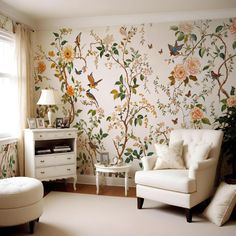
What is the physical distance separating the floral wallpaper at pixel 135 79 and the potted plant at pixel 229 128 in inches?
1.2

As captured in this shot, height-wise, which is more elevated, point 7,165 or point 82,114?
point 82,114

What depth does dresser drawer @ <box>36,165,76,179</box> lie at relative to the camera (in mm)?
4215

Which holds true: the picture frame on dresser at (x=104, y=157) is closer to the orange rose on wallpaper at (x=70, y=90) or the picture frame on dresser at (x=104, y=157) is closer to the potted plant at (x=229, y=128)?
the orange rose on wallpaper at (x=70, y=90)

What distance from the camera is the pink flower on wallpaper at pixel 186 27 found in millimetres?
4332

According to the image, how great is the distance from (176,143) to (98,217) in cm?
135

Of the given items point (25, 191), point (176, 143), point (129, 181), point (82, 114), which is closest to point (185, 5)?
point (176, 143)

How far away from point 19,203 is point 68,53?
270cm

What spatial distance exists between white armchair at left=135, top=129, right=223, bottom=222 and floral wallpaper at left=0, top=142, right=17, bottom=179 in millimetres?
1830

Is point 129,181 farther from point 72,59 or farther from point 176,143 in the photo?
point 72,59

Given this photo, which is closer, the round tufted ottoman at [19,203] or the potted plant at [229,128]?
the round tufted ottoman at [19,203]

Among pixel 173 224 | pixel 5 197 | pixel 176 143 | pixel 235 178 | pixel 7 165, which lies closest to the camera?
pixel 5 197

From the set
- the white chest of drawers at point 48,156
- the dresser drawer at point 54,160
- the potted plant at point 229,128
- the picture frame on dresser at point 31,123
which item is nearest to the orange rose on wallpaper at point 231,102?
the potted plant at point 229,128

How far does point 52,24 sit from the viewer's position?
16.0ft

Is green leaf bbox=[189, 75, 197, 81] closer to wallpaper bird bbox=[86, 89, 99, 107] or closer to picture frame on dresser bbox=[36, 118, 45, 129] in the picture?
wallpaper bird bbox=[86, 89, 99, 107]
